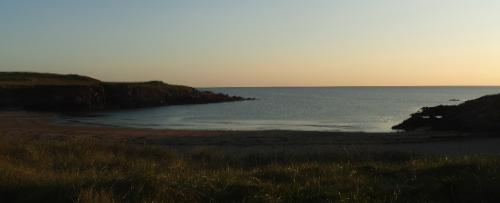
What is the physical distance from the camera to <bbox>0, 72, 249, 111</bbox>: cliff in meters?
73.1

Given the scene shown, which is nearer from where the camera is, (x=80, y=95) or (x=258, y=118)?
(x=258, y=118)

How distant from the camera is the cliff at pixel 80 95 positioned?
73125mm

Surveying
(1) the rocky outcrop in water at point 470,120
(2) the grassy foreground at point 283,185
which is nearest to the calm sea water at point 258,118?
(1) the rocky outcrop in water at point 470,120

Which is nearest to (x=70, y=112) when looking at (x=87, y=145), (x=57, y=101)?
(x=57, y=101)

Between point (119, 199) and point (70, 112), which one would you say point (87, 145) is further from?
point (70, 112)

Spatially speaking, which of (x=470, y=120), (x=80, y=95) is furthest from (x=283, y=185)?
(x=80, y=95)

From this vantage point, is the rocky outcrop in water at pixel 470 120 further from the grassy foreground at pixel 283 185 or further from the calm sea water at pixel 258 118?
the grassy foreground at pixel 283 185

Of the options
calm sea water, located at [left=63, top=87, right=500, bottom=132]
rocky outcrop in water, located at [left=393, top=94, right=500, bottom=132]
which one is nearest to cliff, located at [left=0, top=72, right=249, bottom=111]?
calm sea water, located at [left=63, top=87, right=500, bottom=132]

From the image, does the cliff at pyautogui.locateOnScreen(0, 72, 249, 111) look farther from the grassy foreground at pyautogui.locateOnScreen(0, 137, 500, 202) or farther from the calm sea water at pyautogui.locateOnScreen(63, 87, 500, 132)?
the grassy foreground at pyautogui.locateOnScreen(0, 137, 500, 202)

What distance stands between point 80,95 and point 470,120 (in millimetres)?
53936

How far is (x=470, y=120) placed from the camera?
3731cm

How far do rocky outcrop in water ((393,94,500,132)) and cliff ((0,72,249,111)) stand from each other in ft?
145

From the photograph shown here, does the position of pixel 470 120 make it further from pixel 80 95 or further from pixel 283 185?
pixel 80 95

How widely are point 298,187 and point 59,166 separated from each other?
599 centimetres
